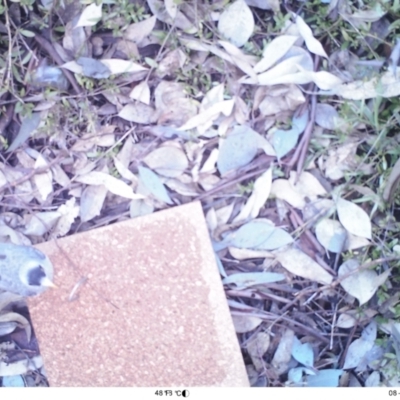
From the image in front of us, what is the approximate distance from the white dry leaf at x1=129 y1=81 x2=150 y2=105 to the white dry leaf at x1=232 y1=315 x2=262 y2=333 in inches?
16.5

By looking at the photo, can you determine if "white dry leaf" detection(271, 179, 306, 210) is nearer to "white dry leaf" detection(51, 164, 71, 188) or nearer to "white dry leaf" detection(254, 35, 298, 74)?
"white dry leaf" detection(254, 35, 298, 74)

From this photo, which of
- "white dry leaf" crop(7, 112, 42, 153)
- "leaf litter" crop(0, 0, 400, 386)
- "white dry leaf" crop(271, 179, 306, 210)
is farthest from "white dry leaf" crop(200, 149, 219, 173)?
"white dry leaf" crop(7, 112, 42, 153)

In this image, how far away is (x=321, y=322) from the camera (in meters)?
0.94

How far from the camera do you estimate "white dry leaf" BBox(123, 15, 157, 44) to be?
0.95m

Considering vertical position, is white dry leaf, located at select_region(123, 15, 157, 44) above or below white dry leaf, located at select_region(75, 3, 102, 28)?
below

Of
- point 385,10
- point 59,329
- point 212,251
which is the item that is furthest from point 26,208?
point 385,10

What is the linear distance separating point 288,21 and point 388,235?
414mm

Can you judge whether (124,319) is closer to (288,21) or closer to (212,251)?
(212,251)

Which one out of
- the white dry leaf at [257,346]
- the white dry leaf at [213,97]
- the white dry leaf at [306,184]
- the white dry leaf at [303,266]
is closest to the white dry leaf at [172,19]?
the white dry leaf at [213,97]

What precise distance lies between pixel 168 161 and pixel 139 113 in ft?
0.34

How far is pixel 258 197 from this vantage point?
93 centimetres

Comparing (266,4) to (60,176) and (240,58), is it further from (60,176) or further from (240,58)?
(60,176)

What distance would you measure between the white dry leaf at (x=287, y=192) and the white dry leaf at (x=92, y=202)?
301mm

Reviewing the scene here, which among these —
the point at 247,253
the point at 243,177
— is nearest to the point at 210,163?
the point at 243,177
